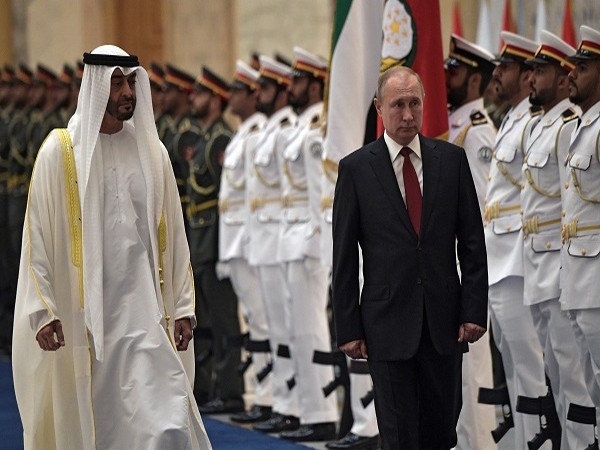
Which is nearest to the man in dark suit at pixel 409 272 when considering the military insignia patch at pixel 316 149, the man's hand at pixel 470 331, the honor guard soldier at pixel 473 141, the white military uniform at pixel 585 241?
the man's hand at pixel 470 331

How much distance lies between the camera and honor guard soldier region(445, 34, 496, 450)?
27.3ft

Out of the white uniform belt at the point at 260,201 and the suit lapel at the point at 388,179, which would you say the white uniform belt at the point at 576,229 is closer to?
the suit lapel at the point at 388,179

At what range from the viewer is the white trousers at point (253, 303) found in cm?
1075

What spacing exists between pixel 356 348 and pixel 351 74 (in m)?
2.77

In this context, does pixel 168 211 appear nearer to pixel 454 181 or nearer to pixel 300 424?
pixel 454 181

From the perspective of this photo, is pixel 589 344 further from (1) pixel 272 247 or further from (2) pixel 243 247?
(2) pixel 243 247

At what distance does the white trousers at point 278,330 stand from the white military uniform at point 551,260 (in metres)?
2.77

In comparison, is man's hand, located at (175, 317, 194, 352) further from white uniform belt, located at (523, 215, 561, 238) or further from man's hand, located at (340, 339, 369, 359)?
white uniform belt, located at (523, 215, 561, 238)

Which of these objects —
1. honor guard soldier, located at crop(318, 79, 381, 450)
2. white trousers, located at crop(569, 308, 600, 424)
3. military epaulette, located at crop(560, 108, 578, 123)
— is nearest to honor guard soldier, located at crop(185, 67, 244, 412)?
honor guard soldier, located at crop(318, 79, 381, 450)

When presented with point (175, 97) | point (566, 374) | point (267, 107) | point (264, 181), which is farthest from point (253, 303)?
point (566, 374)

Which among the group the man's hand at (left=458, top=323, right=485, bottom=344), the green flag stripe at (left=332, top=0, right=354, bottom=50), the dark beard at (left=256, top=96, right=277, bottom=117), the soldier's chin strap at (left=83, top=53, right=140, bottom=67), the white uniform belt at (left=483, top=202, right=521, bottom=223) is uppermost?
the green flag stripe at (left=332, top=0, right=354, bottom=50)

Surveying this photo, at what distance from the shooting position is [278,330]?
33.9 feet

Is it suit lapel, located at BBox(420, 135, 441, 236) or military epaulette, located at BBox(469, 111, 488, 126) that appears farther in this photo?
military epaulette, located at BBox(469, 111, 488, 126)

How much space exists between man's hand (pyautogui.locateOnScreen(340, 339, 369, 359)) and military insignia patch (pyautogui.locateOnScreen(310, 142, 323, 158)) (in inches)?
137
